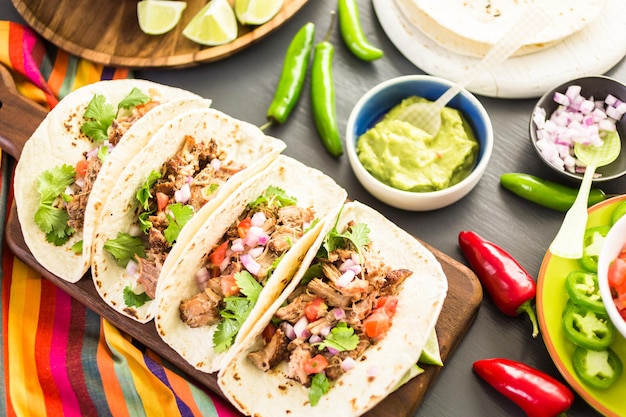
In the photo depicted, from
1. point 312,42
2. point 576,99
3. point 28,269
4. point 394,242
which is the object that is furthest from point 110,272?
point 576,99

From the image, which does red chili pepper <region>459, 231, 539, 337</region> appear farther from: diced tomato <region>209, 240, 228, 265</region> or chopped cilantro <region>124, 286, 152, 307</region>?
chopped cilantro <region>124, 286, 152, 307</region>

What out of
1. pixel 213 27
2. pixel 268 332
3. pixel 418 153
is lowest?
pixel 268 332

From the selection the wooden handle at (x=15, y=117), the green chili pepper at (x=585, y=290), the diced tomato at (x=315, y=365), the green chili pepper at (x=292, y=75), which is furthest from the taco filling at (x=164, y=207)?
the green chili pepper at (x=585, y=290)

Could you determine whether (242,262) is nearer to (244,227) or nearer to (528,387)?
(244,227)

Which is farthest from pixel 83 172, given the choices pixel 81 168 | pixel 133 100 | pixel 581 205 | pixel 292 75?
pixel 581 205

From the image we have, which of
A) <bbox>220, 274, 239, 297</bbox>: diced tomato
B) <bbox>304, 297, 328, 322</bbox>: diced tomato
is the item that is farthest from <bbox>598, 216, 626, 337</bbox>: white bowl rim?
<bbox>220, 274, 239, 297</bbox>: diced tomato

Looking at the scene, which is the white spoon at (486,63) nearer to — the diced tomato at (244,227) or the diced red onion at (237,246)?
the diced tomato at (244,227)
